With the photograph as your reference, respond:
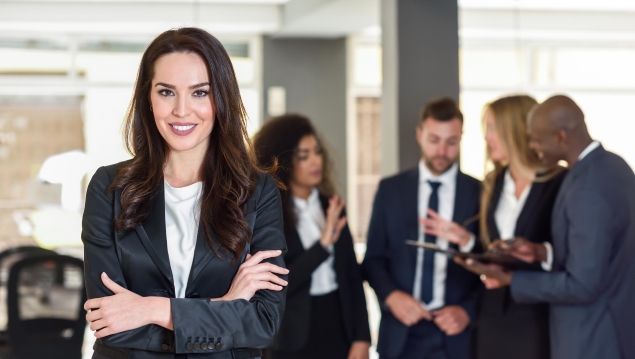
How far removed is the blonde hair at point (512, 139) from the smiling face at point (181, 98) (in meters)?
1.75

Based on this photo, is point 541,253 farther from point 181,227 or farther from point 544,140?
point 181,227

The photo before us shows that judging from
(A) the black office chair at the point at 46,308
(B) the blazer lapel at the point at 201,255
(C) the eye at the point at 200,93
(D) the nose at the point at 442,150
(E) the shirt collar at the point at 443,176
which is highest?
(C) the eye at the point at 200,93

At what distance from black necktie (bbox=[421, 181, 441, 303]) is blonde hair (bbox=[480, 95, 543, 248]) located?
21 centimetres

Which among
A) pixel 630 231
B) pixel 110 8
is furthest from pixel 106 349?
pixel 110 8

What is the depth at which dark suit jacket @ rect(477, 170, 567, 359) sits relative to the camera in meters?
3.15

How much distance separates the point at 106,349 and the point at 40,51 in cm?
769

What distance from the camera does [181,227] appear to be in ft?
6.55

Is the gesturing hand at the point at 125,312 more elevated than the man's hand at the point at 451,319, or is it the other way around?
the gesturing hand at the point at 125,312

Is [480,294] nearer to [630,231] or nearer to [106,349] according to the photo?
[630,231]

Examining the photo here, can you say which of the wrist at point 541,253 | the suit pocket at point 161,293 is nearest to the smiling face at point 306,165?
the wrist at point 541,253

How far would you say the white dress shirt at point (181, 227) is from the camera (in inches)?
76.9

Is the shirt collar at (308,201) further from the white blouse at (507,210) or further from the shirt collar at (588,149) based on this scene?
the shirt collar at (588,149)

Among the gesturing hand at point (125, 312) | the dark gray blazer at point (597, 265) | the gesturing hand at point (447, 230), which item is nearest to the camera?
the gesturing hand at point (125, 312)

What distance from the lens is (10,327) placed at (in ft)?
14.7
